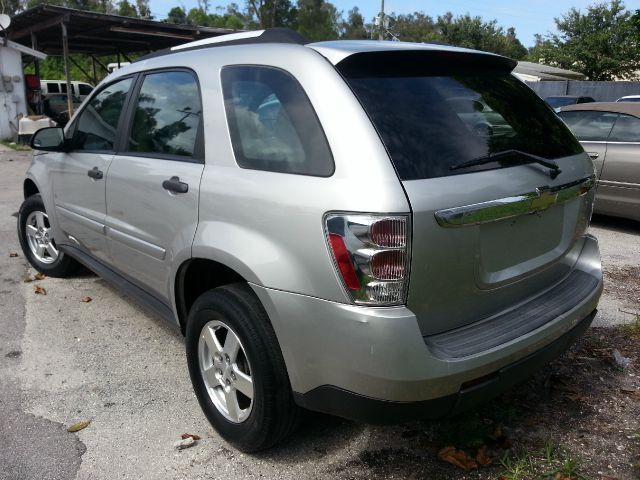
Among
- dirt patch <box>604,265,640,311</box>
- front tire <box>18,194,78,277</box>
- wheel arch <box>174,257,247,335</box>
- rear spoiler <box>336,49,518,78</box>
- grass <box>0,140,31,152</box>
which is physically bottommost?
dirt patch <box>604,265,640,311</box>

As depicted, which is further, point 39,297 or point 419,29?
point 419,29

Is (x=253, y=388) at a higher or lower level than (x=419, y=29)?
lower

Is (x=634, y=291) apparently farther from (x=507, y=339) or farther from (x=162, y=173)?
(x=162, y=173)

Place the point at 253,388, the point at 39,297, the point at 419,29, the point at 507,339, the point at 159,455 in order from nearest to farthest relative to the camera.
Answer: the point at 507,339 → the point at 253,388 → the point at 159,455 → the point at 39,297 → the point at 419,29

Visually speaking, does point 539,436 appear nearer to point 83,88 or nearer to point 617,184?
point 617,184

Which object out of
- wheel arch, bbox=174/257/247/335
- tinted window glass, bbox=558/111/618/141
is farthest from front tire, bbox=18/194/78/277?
tinted window glass, bbox=558/111/618/141

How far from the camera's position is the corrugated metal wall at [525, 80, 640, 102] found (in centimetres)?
2435

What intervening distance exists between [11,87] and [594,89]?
2326cm

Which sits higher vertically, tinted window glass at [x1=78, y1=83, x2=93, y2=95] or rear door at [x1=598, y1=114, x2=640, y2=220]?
tinted window glass at [x1=78, y1=83, x2=93, y2=95]

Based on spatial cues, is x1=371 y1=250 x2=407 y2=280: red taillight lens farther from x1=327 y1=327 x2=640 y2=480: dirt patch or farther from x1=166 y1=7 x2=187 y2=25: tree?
x1=166 y1=7 x2=187 y2=25: tree

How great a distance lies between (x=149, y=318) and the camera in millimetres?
4184

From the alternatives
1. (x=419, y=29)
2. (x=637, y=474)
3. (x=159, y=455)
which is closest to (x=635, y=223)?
(x=637, y=474)

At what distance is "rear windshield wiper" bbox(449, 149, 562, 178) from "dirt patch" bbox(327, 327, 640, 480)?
1271 mm

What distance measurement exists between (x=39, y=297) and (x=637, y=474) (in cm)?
429
